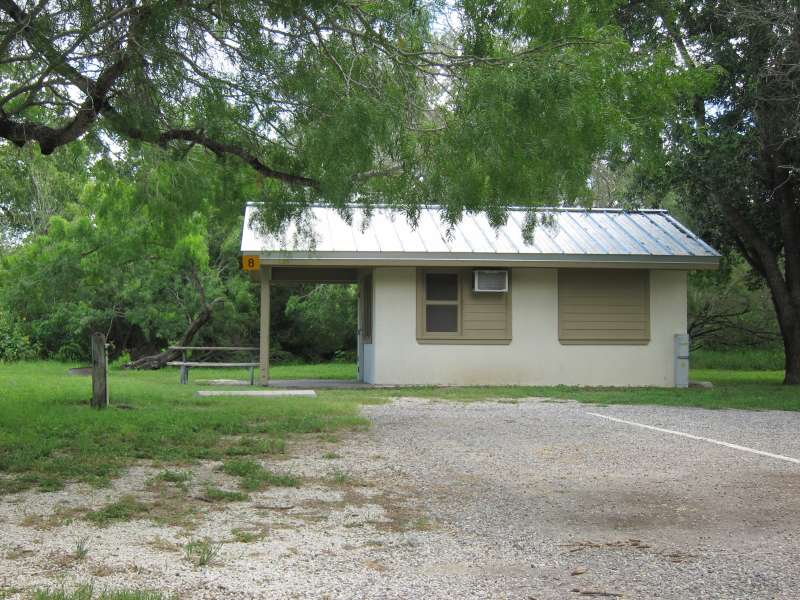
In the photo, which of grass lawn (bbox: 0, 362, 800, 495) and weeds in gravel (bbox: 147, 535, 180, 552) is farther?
grass lawn (bbox: 0, 362, 800, 495)

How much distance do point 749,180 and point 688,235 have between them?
1748 mm

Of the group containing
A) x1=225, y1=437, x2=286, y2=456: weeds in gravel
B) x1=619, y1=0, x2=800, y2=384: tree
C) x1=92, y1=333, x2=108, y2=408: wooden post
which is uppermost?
x1=619, y1=0, x2=800, y2=384: tree

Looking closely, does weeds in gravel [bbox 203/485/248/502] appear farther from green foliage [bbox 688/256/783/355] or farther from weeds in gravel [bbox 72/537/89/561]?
green foliage [bbox 688/256/783/355]

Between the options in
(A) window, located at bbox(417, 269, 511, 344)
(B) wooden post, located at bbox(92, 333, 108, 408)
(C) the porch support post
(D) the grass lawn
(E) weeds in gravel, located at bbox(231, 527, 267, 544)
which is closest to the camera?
(E) weeds in gravel, located at bbox(231, 527, 267, 544)

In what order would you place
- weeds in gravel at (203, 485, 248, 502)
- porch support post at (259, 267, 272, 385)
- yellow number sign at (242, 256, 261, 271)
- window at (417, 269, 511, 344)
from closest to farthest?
weeds in gravel at (203, 485, 248, 502)
yellow number sign at (242, 256, 261, 271)
porch support post at (259, 267, 272, 385)
window at (417, 269, 511, 344)

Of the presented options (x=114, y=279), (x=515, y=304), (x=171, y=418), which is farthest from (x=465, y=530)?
(x=114, y=279)

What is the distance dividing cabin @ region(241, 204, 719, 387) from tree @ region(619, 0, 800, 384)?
4.55 ft

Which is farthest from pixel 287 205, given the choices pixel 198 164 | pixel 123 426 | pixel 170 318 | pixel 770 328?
pixel 770 328

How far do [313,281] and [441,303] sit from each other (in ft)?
11.2

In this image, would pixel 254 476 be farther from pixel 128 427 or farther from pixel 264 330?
pixel 264 330

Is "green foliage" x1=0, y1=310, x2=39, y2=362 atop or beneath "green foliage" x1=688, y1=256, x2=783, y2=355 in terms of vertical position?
beneath

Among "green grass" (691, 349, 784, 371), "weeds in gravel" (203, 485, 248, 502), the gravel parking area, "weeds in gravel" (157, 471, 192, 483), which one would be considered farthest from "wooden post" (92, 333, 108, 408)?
"green grass" (691, 349, 784, 371)

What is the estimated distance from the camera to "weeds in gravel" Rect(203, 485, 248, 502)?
17.2 feet

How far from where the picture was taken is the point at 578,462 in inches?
268
